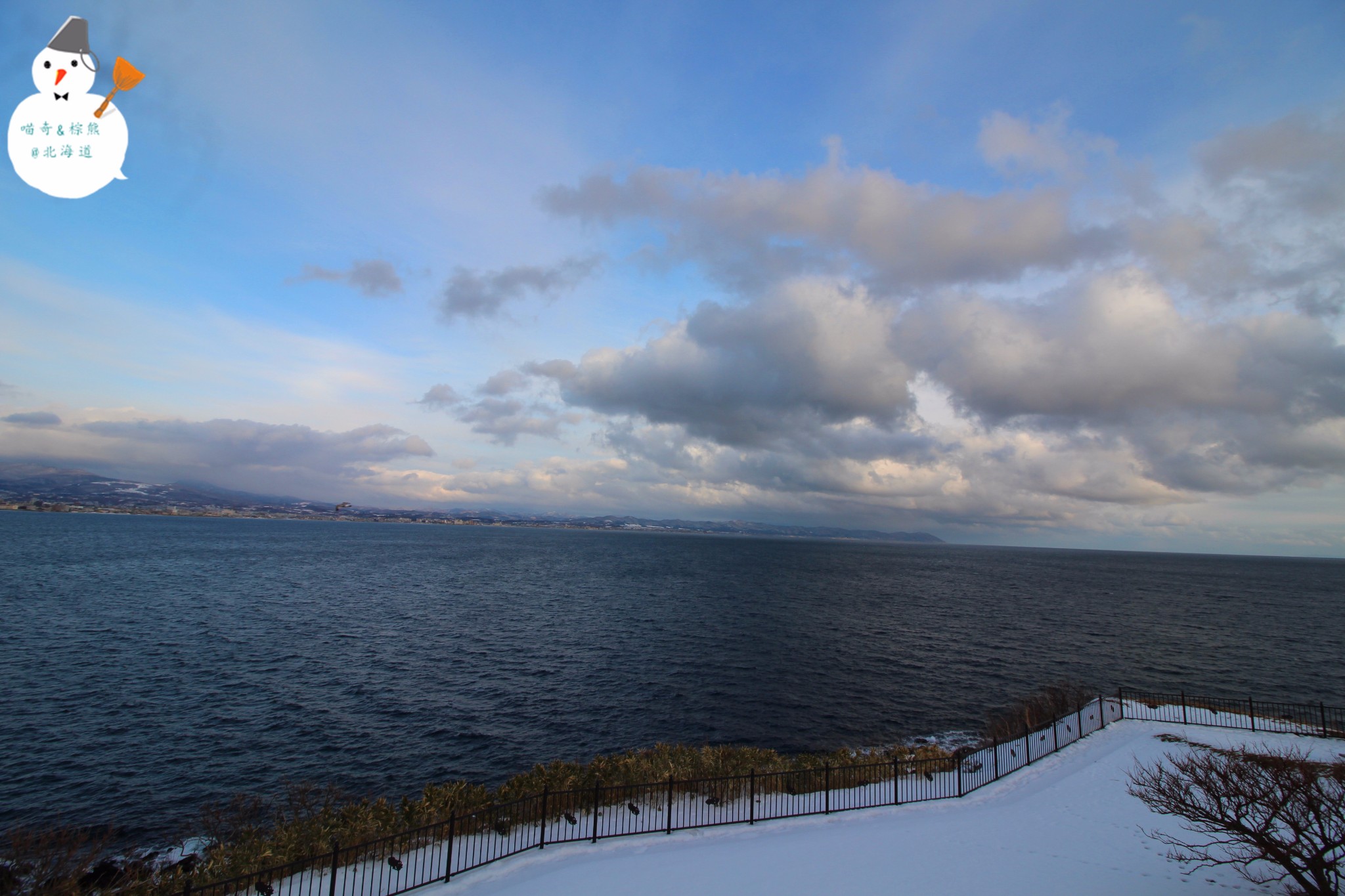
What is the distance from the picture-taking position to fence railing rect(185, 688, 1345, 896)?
50.1 ft

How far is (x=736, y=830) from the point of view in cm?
1770

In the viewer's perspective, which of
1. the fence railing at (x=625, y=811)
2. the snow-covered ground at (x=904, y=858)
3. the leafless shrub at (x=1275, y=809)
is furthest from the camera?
the fence railing at (x=625, y=811)

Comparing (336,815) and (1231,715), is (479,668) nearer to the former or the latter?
(336,815)

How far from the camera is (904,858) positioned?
51.0ft

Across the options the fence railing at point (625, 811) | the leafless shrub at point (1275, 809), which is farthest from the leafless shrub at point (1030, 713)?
the leafless shrub at point (1275, 809)

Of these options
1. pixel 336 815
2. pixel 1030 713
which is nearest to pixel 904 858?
pixel 336 815

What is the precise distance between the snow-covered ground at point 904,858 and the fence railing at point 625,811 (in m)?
0.76

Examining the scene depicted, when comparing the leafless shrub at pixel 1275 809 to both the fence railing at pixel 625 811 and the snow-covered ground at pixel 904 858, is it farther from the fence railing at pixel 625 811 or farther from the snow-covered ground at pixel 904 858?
the fence railing at pixel 625 811

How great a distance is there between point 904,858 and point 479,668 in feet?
123

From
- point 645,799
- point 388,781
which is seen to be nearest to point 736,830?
point 645,799

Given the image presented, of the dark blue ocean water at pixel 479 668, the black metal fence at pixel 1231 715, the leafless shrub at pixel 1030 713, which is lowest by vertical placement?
the dark blue ocean water at pixel 479 668

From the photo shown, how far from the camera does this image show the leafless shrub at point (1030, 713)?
30.6m

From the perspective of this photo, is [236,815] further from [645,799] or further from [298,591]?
[298,591]

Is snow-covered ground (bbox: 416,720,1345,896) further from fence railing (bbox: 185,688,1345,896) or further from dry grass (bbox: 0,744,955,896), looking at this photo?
dry grass (bbox: 0,744,955,896)
